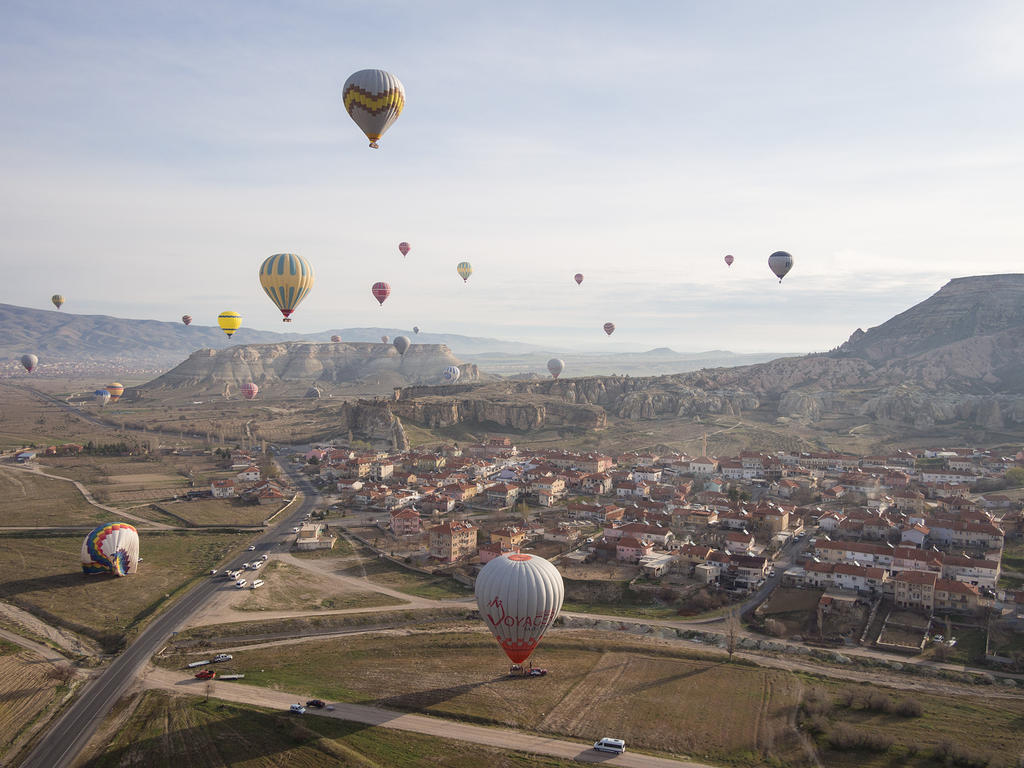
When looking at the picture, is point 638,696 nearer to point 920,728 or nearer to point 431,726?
point 431,726

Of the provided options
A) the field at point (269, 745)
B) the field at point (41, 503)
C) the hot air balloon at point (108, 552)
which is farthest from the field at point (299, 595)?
the field at point (41, 503)

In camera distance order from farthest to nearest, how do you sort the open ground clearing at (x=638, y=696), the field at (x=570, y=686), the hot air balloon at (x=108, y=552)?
the hot air balloon at (x=108, y=552) → the field at (x=570, y=686) → the open ground clearing at (x=638, y=696)

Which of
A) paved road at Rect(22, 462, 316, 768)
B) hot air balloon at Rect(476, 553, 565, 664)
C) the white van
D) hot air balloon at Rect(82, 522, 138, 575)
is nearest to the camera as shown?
paved road at Rect(22, 462, 316, 768)

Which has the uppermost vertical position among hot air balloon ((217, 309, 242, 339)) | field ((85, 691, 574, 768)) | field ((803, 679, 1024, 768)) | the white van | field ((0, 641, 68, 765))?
hot air balloon ((217, 309, 242, 339))

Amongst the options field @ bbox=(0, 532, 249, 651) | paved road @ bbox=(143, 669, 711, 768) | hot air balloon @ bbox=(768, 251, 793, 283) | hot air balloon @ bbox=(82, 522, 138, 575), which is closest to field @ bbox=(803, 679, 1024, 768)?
paved road @ bbox=(143, 669, 711, 768)

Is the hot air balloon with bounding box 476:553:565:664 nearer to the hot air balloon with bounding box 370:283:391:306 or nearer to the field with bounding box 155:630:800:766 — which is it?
the field with bounding box 155:630:800:766

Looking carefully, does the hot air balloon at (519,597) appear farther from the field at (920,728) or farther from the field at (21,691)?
the field at (21,691)

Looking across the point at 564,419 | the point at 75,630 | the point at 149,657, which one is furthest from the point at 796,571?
the point at 564,419
